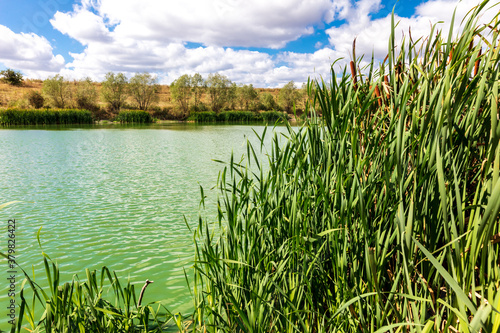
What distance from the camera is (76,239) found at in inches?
217

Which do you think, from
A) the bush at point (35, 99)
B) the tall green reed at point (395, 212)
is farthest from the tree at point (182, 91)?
the tall green reed at point (395, 212)

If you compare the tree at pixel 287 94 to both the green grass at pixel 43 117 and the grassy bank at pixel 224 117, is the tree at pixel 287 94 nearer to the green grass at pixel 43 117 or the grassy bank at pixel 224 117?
the grassy bank at pixel 224 117

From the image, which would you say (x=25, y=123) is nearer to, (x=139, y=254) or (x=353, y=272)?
(x=139, y=254)

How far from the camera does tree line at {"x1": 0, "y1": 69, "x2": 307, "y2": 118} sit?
162 ft

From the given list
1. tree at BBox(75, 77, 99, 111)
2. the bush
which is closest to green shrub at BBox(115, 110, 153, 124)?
tree at BBox(75, 77, 99, 111)

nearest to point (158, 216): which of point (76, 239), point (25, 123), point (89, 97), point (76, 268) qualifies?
point (76, 239)

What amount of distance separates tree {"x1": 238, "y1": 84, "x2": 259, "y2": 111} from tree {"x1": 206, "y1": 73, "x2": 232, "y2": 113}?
3.27 meters

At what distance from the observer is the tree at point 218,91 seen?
63219 millimetres

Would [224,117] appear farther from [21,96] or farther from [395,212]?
[395,212]

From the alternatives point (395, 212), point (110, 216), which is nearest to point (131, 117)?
point (110, 216)

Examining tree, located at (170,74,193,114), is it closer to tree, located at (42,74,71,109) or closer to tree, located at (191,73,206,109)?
tree, located at (191,73,206,109)

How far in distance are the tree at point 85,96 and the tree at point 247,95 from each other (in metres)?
27.8

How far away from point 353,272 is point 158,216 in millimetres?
5709

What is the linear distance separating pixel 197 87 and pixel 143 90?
33.3 feet
